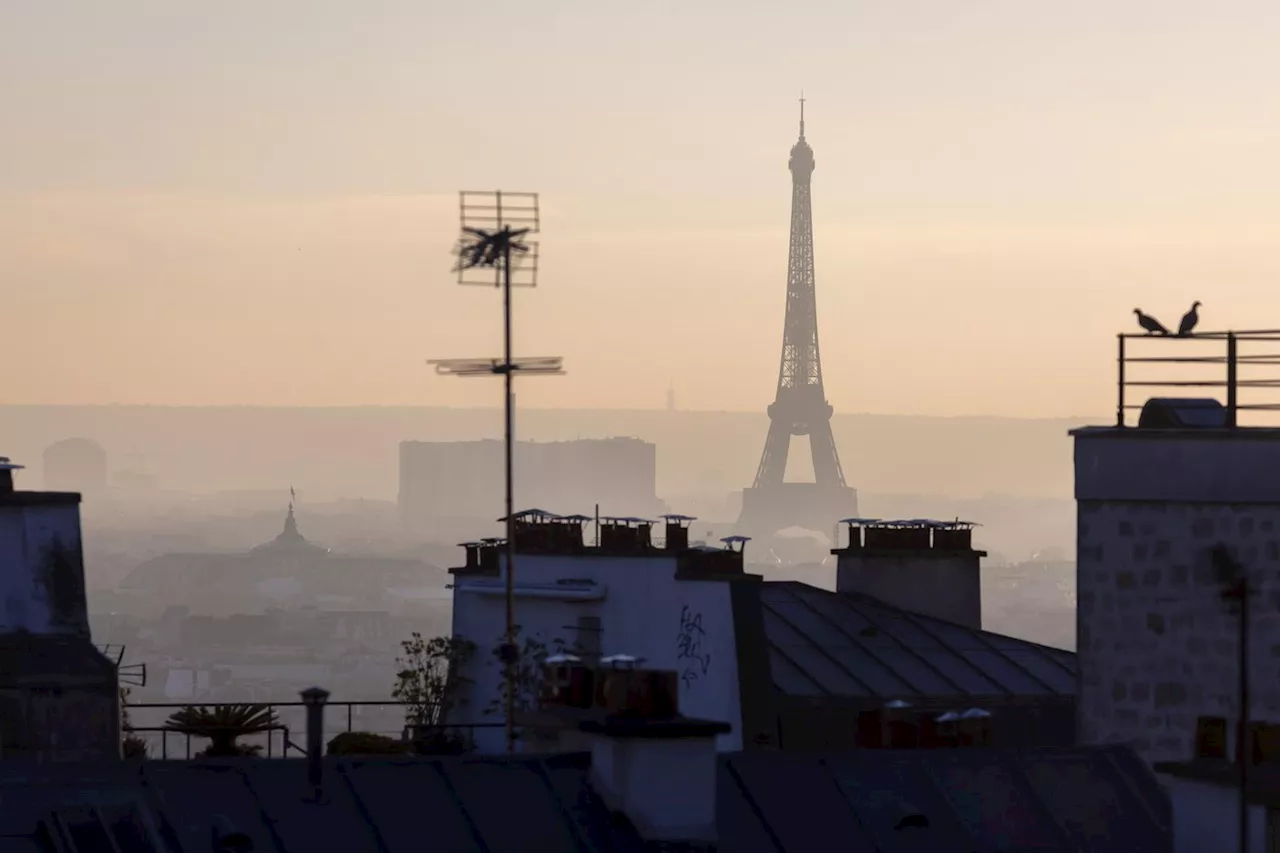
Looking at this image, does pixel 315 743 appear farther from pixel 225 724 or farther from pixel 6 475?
pixel 6 475

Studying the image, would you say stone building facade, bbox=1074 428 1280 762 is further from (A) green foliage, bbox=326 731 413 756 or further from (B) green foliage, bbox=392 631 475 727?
(B) green foliage, bbox=392 631 475 727

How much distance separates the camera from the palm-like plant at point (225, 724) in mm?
34000

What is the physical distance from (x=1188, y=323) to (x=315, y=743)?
12662mm

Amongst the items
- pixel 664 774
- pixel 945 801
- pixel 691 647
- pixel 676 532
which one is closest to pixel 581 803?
pixel 664 774

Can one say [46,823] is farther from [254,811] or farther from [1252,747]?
[1252,747]

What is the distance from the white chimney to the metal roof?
0.26 m

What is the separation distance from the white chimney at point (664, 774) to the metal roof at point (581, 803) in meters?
0.26

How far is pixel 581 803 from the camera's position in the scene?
2834 cm

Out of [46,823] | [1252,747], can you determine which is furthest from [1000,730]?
[46,823]

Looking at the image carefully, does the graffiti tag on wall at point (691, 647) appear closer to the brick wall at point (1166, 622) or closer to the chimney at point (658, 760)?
the brick wall at point (1166, 622)

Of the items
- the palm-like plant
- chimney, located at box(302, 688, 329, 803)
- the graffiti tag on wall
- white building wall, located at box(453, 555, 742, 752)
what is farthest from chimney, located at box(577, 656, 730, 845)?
the graffiti tag on wall

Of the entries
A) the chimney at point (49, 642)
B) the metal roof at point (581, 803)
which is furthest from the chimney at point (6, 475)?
the metal roof at point (581, 803)

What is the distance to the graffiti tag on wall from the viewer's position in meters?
43.8

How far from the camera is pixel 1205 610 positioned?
33062 millimetres
